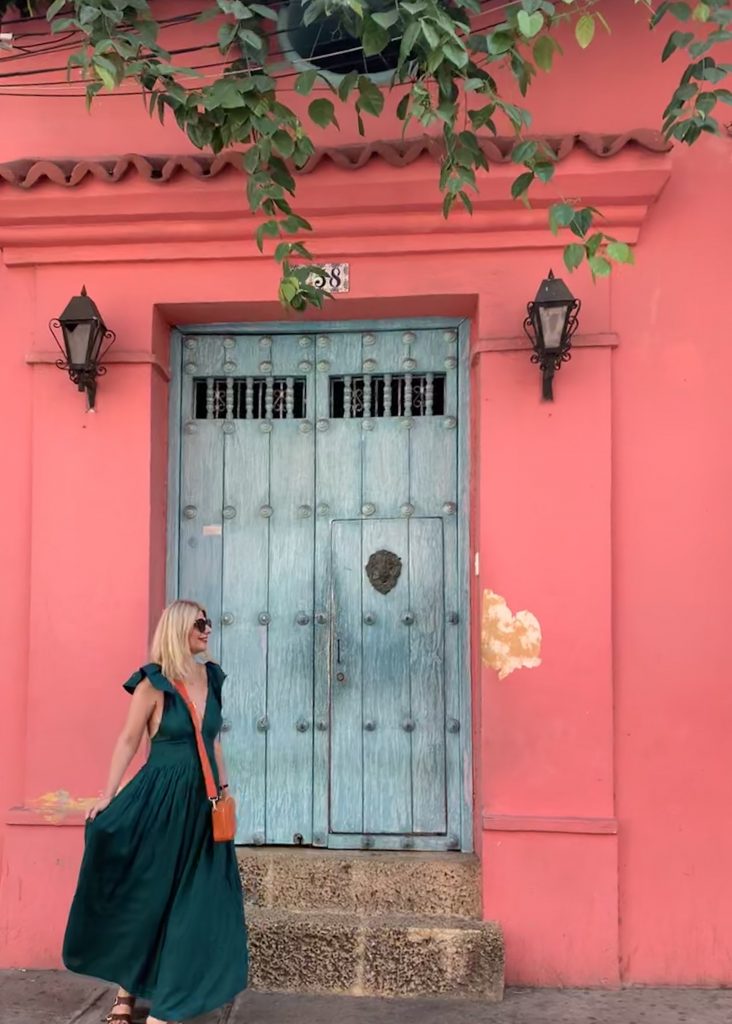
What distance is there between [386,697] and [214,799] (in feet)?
4.01

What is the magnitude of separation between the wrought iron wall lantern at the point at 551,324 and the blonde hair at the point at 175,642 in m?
1.80

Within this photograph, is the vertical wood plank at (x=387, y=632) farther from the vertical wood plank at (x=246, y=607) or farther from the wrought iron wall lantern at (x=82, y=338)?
the wrought iron wall lantern at (x=82, y=338)

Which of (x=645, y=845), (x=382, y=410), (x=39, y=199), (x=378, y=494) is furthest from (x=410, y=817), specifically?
(x=39, y=199)

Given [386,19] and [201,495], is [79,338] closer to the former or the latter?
[201,495]

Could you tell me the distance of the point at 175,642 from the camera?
12.0ft

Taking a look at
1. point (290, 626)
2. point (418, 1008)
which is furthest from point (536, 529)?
point (418, 1008)

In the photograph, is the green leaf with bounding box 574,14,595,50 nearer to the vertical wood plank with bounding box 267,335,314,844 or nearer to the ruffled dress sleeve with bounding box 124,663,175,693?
the vertical wood plank with bounding box 267,335,314,844

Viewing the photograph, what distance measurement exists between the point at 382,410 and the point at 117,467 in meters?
1.25

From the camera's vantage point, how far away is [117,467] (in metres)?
4.51

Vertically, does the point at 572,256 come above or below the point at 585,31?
below

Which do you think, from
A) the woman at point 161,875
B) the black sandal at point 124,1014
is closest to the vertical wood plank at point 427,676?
the woman at point 161,875

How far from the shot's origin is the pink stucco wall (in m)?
4.20

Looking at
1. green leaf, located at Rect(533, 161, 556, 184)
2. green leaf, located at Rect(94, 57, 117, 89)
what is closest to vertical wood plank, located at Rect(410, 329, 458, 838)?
green leaf, located at Rect(533, 161, 556, 184)

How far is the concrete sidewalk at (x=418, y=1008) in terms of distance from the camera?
383cm
